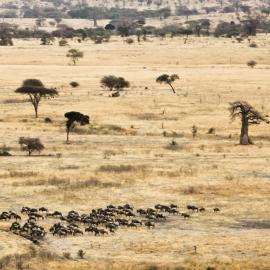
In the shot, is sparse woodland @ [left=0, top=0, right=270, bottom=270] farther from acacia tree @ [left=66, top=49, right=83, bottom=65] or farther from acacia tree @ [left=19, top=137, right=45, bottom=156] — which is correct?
acacia tree @ [left=66, top=49, right=83, bottom=65]

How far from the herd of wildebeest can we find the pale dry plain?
59 cm

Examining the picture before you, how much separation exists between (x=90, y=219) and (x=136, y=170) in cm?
1576

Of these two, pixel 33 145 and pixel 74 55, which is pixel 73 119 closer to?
pixel 33 145

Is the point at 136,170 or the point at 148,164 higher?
the point at 136,170

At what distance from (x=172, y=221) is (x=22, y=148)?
82.9ft

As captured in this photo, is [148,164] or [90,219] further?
[148,164]

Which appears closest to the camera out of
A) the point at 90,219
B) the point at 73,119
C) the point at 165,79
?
the point at 90,219

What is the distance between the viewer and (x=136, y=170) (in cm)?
5609

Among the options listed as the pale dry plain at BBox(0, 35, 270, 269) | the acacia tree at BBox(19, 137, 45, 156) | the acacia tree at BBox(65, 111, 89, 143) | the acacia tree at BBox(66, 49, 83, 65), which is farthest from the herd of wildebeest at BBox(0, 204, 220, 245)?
the acacia tree at BBox(66, 49, 83, 65)

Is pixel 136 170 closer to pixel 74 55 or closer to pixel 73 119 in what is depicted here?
pixel 73 119

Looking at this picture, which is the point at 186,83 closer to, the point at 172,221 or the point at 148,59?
the point at 148,59

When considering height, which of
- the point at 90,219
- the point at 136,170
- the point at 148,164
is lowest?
the point at 148,164

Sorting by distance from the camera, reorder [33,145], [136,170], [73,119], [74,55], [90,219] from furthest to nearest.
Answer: [74,55] < [73,119] < [33,145] < [136,170] < [90,219]

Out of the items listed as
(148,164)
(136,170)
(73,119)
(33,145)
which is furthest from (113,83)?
(136,170)
